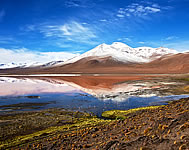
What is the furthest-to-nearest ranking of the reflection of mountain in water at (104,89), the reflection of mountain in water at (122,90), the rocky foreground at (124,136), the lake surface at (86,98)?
the reflection of mountain in water at (104,89)
the reflection of mountain in water at (122,90)
the lake surface at (86,98)
the rocky foreground at (124,136)

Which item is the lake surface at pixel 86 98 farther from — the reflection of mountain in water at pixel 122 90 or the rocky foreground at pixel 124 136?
the rocky foreground at pixel 124 136

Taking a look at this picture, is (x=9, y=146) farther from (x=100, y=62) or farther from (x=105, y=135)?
(x=100, y=62)

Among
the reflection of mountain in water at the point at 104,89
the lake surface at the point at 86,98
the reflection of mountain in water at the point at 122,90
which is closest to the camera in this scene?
the lake surface at the point at 86,98

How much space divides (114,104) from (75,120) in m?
6.16

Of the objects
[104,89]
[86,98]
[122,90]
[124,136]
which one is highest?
[104,89]

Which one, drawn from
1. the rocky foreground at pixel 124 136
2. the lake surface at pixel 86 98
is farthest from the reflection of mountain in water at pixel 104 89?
the rocky foreground at pixel 124 136

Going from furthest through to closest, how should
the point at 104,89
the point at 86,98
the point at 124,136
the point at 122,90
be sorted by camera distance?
the point at 104,89 → the point at 122,90 → the point at 86,98 → the point at 124,136

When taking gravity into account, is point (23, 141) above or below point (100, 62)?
below

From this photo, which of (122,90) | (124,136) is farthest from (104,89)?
(124,136)

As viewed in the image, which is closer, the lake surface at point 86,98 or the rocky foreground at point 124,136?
the rocky foreground at point 124,136

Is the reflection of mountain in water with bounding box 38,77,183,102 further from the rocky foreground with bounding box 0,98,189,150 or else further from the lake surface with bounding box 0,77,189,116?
the rocky foreground with bounding box 0,98,189,150

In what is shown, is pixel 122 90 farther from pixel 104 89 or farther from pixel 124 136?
pixel 124 136

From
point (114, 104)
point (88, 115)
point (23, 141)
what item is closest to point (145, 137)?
point (23, 141)

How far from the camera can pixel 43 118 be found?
38.7ft
